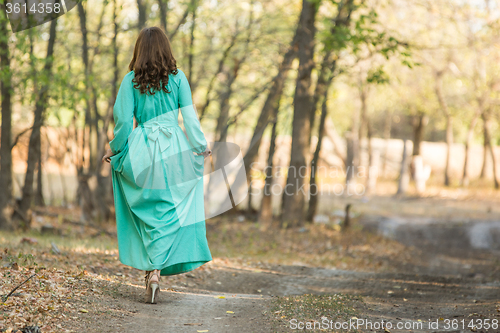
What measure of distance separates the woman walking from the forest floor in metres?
0.43

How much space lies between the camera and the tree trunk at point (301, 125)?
10.5m

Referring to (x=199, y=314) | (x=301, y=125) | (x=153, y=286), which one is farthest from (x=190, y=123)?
(x=301, y=125)

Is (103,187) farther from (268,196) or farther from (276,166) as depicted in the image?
(276,166)

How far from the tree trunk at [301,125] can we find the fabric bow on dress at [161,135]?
21.7 feet

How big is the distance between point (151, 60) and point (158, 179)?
1.02m

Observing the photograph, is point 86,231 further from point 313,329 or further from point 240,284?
point 313,329

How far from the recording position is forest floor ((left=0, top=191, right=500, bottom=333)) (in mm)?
3748

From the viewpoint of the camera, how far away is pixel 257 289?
5.61m

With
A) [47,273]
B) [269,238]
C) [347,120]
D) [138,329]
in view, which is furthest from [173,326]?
[347,120]

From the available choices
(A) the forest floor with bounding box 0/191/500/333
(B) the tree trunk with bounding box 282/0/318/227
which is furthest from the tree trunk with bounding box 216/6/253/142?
(A) the forest floor with bounding box 0/191/500/333

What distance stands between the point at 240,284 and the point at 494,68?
18486 mm

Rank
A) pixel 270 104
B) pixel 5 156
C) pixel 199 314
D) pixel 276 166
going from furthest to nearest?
pixel 276 166 → pixel 270 104 → pixel 5 156 → pixel 199 314

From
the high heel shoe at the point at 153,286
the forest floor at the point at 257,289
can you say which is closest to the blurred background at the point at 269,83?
the forest floor at the point at 257,289

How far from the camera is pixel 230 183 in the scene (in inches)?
563
